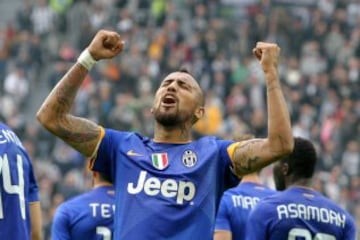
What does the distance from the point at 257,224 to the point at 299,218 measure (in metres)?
0.28

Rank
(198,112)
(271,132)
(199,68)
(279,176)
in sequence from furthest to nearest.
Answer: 1. (199,68)
2. (279,176)
3. (198,112)
4. (271,132)

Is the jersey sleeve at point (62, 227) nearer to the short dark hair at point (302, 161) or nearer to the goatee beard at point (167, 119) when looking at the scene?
the short dark hair at point (302, 161)

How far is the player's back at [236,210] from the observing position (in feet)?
35.4

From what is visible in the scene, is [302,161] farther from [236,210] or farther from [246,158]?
[246,158]

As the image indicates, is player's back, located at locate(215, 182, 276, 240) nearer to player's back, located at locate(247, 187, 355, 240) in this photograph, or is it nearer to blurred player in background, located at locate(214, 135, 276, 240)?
blurred player in background, located at locate(214, 135, 276, 240)

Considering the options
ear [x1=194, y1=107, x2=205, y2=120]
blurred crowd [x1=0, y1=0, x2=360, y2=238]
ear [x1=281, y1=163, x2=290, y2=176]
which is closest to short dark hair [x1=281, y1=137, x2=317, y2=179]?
ear [x1=281, y1=163, x2=290, y2=176]

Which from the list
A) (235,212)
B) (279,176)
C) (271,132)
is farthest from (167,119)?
(235,212)

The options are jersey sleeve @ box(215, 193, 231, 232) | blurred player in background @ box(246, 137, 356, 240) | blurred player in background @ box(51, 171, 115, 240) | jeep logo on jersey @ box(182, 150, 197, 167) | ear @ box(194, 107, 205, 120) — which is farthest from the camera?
jersey sleeve @ box(215, 193, 231, 232)

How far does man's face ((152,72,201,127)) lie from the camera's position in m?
8.85

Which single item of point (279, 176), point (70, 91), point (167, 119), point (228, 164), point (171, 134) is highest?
point (70, 91)

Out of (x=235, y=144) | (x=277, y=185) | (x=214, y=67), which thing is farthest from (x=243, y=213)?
(x=214, y=67)

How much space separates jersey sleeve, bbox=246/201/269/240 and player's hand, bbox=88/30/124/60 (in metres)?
1.82

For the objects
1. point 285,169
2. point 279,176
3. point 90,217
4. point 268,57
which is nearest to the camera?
point 268,57

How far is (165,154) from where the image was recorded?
8812 millimetres
